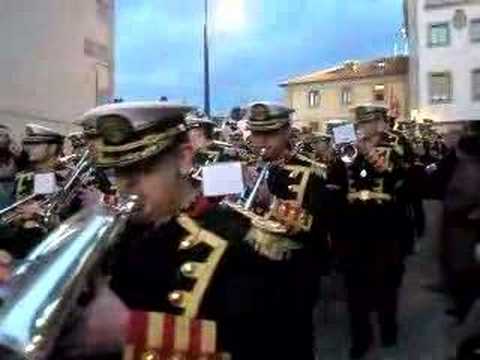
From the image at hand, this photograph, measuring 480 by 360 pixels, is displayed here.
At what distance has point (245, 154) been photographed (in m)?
8.13

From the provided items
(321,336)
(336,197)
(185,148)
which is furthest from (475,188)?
(321,336)

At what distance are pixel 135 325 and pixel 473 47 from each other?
246 feet

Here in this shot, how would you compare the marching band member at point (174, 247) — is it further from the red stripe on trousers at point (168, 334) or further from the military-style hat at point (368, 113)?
the military-style hat at point (368, 113)

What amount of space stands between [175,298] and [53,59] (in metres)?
16.6

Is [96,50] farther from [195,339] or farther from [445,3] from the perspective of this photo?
[445,3]

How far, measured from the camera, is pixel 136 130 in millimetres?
2486

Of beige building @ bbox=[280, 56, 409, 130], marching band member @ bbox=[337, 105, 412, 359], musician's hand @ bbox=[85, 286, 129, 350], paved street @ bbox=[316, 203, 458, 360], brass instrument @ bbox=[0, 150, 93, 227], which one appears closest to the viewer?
musician's hand @ bbox=[85, 286, 129, 350]

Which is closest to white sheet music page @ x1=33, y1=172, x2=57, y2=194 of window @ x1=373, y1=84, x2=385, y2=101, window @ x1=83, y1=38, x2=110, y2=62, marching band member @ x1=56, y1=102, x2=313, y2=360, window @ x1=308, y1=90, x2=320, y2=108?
marching band member @ x1=56, y1=102, x2=313, y2=360

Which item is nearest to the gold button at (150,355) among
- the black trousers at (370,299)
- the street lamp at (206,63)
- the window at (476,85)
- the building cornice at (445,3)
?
the black trousers at (370,299)

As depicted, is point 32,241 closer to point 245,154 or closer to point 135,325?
point 245,154

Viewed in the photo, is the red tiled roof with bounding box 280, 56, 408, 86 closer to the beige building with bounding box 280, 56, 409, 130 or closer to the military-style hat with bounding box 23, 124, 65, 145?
the beige building with bounding box 280, 56, 409, 130

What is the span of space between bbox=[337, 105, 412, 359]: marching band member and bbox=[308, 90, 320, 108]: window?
82948 mm

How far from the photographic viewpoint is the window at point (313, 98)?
91.6m

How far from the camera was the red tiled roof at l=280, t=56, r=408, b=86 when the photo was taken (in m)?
89.4
